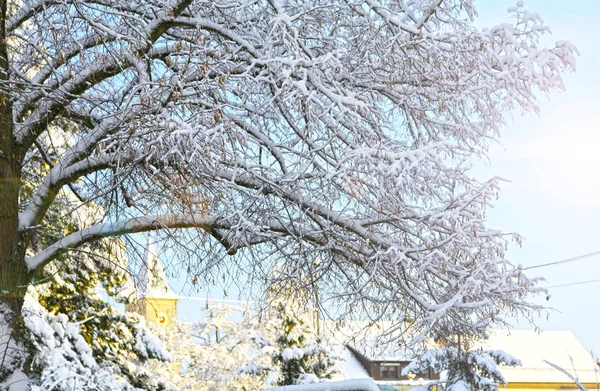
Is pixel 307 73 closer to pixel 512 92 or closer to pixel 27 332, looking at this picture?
pixel 512 92

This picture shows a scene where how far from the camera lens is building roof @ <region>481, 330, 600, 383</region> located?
120 ft

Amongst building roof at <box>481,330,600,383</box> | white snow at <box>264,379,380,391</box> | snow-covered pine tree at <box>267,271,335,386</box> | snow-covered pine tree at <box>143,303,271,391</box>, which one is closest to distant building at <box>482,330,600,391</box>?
building roof at <box>481,330,600,383</box>

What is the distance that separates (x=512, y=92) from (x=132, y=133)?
3852 mm

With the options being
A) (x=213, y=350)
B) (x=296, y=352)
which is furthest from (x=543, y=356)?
(x=296, y=352)

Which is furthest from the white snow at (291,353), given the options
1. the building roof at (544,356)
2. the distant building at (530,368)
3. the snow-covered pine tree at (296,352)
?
the building roof at (544,356)

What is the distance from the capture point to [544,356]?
39.2m

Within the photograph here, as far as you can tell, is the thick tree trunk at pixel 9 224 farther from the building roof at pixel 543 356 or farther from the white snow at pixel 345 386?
the building roof at pixel 543 356

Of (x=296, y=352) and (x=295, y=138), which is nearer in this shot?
(x=295, y=138)

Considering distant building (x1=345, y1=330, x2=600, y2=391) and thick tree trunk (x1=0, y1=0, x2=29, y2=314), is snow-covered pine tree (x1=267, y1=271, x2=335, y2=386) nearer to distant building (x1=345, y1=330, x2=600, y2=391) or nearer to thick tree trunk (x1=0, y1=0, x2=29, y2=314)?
distant building (x1=345, y1=330, x2=600, y2=391)

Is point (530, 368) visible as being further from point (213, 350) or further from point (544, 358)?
point (213, 350)

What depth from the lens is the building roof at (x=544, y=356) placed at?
36562mm

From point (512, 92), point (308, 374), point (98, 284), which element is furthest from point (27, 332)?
point (308, 374)

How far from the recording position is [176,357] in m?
27.5

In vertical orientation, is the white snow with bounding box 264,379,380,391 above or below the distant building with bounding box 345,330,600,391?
below
